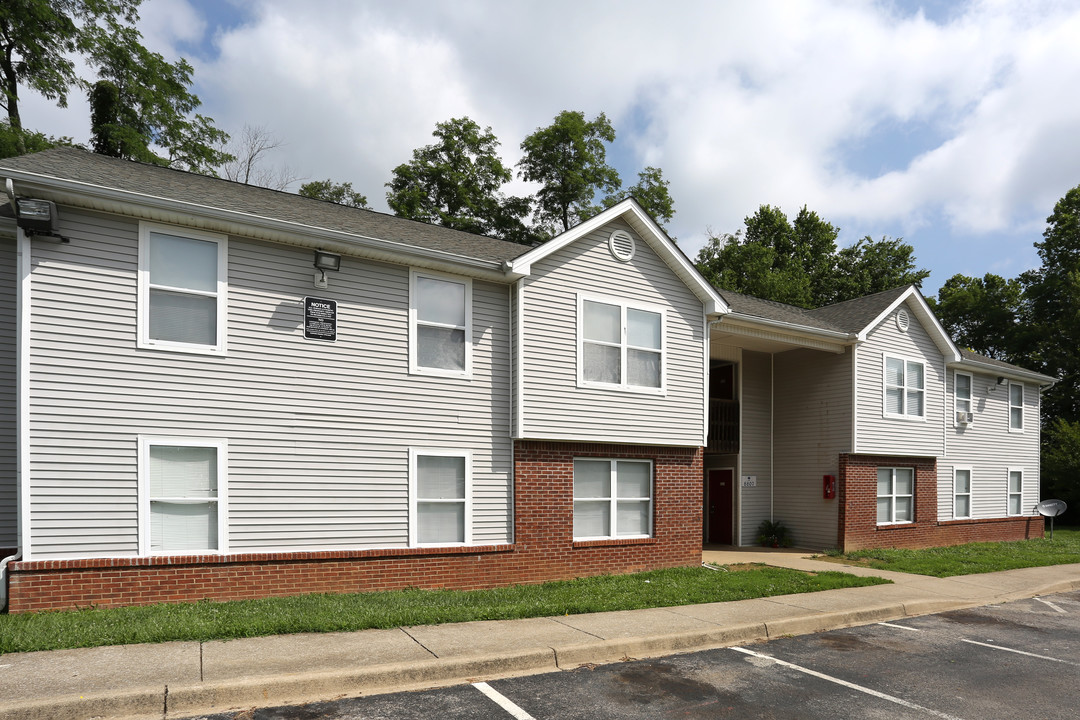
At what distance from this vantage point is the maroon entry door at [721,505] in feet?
66.5

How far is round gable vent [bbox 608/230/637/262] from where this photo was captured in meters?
14.0

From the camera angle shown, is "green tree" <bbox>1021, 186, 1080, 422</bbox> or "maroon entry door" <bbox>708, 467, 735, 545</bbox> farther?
"green tree" <bbox>1021, 186, 1080, 422</bbox>

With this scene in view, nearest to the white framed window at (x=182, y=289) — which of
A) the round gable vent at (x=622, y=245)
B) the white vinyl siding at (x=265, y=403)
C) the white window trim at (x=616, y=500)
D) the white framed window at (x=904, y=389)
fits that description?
the white vinyl siding at (x=265, y=403)

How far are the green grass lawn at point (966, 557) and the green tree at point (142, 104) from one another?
26.6 metres

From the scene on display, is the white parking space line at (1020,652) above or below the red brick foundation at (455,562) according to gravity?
below

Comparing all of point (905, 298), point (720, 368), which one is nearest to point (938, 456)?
point (905, 298)

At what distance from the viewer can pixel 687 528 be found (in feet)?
48.6

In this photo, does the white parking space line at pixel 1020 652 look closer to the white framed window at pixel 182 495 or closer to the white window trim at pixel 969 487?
the white framed window at pixel 182 495

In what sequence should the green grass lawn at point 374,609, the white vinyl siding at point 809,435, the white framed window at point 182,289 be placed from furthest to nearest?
1. the white vinyl siding at point 809,435
2. the white framed window at point 182,289
3. the green grass lawn at point 374,609

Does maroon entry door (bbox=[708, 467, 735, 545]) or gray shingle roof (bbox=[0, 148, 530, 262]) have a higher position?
gray shingle roof (bbox=[0, 148, 530, 262])

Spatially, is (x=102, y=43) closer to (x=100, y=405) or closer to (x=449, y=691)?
(x=100, y=405)

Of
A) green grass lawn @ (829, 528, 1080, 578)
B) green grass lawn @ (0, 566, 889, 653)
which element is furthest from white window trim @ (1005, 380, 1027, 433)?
green grass lawn @ (0, 566, 889, 653)

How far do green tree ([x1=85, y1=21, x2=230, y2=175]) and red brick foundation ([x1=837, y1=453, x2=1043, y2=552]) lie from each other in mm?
25463

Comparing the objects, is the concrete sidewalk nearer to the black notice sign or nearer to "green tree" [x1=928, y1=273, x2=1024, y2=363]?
the black notice sign
